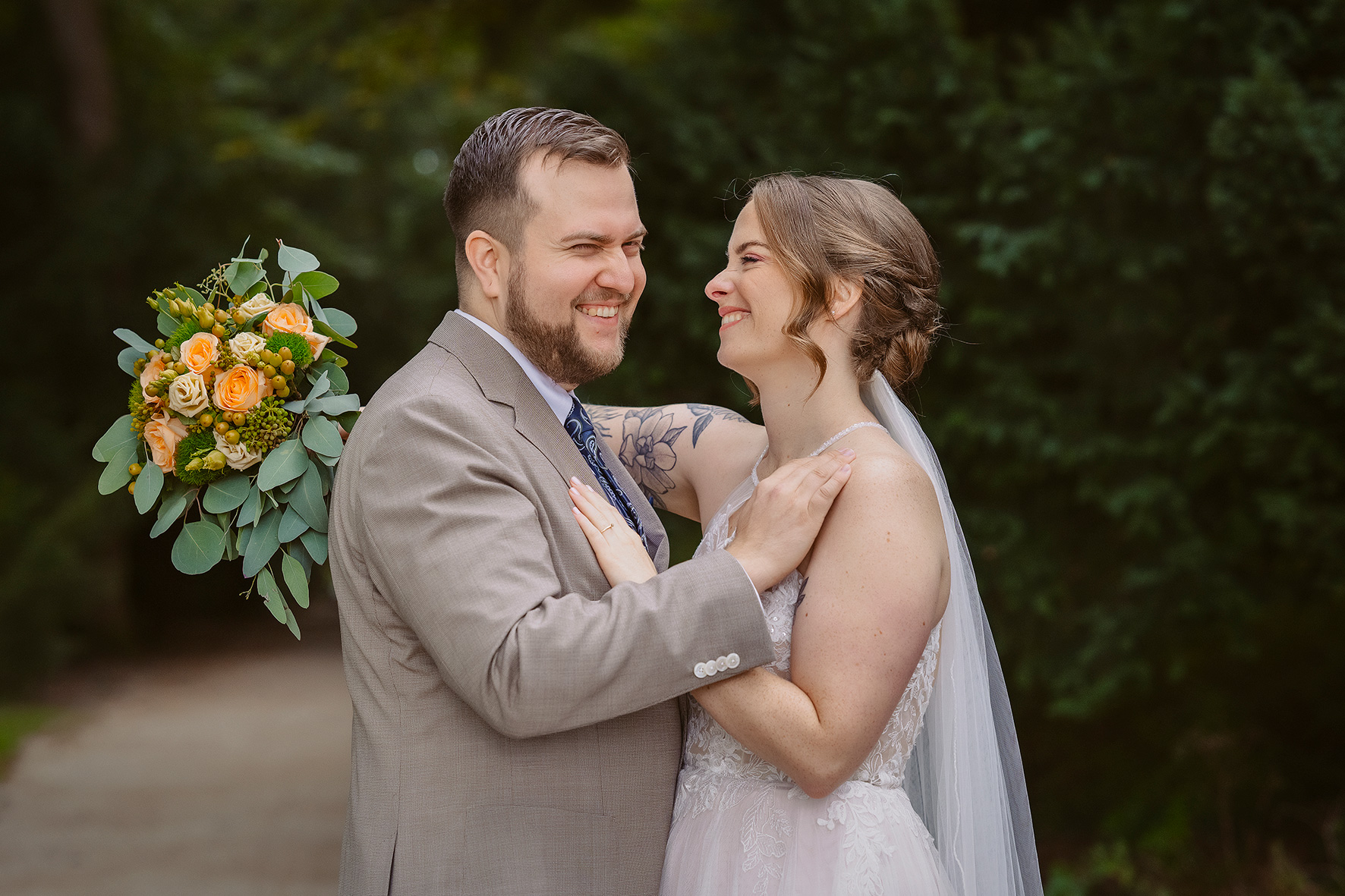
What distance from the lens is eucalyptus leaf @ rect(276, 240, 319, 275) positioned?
2674 millimetres

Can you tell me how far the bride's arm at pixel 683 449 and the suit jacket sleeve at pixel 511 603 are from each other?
3.18 feet

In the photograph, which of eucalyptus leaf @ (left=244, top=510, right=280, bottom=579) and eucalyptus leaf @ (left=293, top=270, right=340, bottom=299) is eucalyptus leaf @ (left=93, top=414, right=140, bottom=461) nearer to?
eucalyptus leaf @ (left=244, top=510, right=280, bottom=579)

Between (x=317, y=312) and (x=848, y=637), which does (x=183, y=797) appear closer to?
(x=317, y=312)

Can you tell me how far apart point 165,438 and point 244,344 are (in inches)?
10.6

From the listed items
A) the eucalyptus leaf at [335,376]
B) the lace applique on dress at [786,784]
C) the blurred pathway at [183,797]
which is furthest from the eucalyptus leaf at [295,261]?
the blurred pathway at [183,797]

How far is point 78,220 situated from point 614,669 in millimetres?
13155

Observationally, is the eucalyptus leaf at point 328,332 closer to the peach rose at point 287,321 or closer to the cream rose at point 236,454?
the peach rose at point 287,321

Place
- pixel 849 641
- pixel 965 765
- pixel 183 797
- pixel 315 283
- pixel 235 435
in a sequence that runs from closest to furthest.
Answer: pixel 849 641
pixel 235 435
pixel 965 765
pixel 315 283
pixel 183 797

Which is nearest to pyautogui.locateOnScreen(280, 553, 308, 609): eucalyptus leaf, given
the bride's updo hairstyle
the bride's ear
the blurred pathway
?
the bride's updo hairstyle

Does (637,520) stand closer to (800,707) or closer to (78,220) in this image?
(800,707)

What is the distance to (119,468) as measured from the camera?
8.53 ft

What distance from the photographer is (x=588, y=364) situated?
2.63m

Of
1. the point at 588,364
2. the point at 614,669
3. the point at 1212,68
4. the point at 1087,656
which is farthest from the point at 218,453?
the point at 1212,68

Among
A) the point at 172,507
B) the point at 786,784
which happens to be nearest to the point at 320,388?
the point at 172,507
